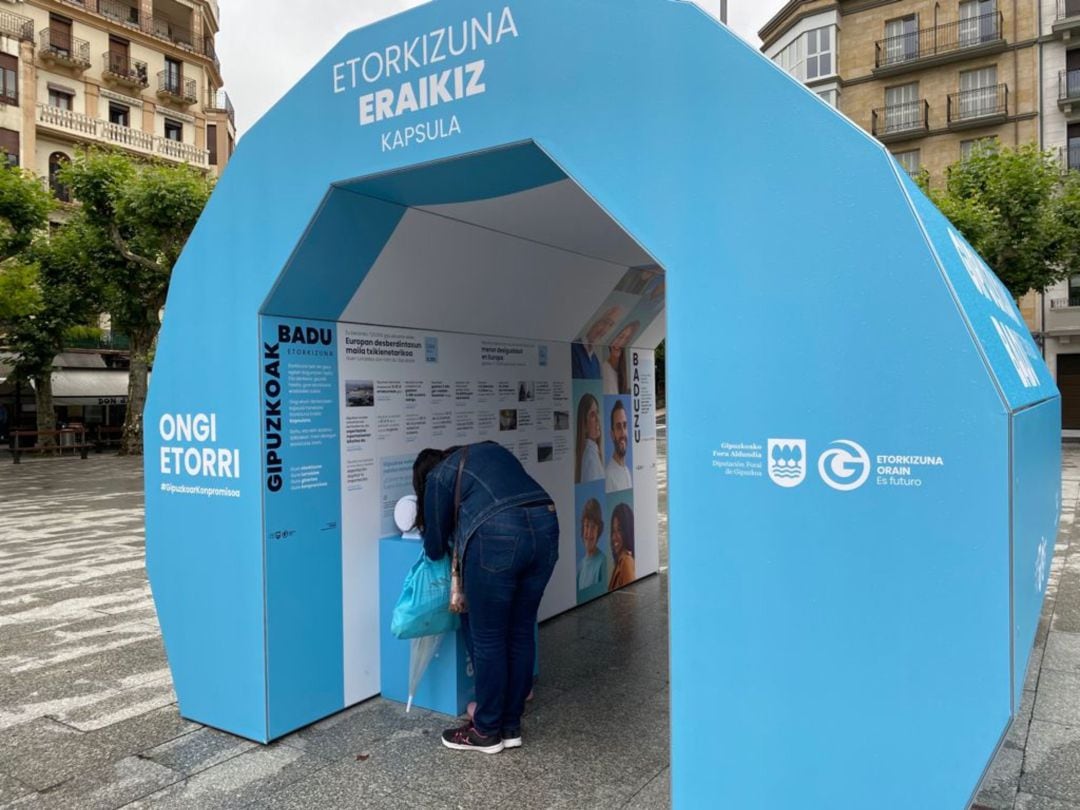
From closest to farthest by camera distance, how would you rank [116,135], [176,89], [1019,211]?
1. [1019,211]
2. [116,135]
3. [176,89]

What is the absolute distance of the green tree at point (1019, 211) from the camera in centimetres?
2206

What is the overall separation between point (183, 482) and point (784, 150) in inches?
139

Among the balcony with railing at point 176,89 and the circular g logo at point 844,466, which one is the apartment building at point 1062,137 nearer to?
the circular g logo at point 844,466

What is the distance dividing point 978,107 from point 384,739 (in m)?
34.2

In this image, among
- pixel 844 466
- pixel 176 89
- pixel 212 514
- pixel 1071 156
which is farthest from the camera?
pixel 176 89

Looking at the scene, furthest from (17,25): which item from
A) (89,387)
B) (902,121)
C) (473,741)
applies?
(473,741)

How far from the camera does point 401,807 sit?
11.2ft

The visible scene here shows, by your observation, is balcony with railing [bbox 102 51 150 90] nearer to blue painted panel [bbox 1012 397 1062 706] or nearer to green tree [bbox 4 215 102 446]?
green tree [bbox 4 215 102 446]

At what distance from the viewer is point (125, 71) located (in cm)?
3575

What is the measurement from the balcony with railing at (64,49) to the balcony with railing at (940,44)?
32.9 metres

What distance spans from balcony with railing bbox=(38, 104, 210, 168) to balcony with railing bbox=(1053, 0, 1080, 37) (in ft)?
109

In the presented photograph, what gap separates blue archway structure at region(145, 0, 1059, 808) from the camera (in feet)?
7.97

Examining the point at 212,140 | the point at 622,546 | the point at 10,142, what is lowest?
the point at 622,546

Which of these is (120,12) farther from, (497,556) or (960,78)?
(497,556)
